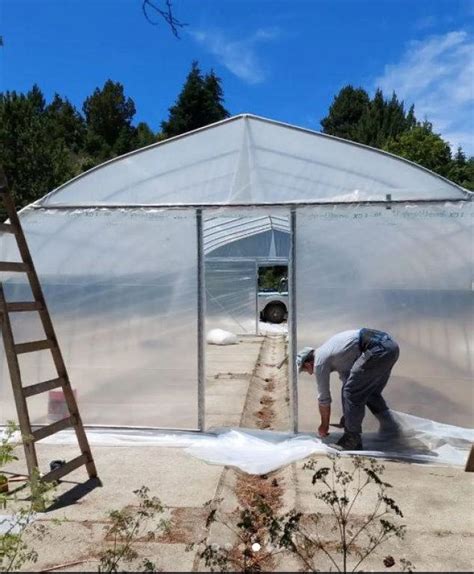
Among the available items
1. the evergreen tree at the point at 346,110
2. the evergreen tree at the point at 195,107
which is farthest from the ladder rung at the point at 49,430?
the evergreen tree at the point at 346,110

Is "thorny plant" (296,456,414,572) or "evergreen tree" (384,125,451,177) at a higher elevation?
"evergreen tree" (384,125,451,177)

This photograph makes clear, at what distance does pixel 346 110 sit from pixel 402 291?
54291mm

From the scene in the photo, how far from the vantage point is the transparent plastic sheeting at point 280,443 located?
542cm

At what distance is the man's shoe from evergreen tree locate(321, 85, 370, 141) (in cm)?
5270

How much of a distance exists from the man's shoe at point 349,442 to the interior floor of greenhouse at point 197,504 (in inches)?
10.8

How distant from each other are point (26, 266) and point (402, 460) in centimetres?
384

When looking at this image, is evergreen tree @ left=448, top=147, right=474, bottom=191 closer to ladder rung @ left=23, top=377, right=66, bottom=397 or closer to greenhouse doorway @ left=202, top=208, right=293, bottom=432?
greenhouse doorway @ left=202, top=208, right=293, bottom=432

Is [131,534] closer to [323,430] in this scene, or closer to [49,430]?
[49,430]

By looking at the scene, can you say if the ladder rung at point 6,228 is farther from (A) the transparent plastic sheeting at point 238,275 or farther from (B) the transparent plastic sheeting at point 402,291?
(A) the transparent plastic sheeting at point 238,275

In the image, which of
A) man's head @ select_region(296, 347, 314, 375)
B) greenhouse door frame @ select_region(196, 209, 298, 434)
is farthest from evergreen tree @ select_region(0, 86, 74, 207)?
man's head @ select_region(296, 347, 314, 375)

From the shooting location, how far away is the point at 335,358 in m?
5.66

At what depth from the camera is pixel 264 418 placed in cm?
773

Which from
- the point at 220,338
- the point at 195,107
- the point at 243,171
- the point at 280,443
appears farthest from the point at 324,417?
the point at 195,107

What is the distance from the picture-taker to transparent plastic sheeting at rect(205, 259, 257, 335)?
54.0ft
